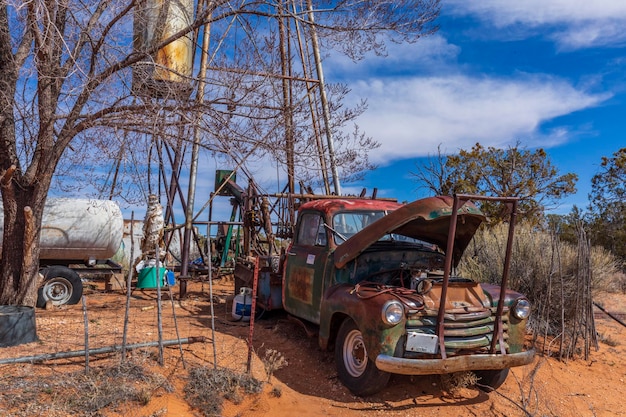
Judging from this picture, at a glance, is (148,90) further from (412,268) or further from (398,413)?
(398,413)

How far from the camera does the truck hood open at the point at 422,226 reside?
556 cm

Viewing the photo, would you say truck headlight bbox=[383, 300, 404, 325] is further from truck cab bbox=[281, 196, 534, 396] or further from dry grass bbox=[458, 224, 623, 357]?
dry grass bbox=[458, 224, 623, 357]

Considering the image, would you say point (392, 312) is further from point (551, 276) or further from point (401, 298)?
point (551, 276)

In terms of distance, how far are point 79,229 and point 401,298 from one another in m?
7.98

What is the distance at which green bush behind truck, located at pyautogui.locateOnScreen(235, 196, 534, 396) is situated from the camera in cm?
525

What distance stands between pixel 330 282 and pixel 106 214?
6798mm

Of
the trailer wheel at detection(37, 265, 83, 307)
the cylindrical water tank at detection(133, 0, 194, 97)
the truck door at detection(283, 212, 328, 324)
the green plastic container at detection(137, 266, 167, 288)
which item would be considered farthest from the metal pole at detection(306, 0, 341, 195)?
the trailer wheel at detection(37, 265, 83, 307)

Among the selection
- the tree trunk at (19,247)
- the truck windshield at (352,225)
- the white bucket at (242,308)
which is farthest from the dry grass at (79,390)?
the white bucket at (242,308)

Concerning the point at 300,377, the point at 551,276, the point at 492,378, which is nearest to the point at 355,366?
the point at 300,377

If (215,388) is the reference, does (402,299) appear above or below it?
above

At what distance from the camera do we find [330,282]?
653 centimetres

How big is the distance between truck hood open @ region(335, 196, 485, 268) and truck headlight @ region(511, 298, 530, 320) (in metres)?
1.00

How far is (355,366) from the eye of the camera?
5.86 meters

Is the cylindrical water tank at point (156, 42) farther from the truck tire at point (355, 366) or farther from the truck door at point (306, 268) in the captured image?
the truck tire at point (355, 366)
